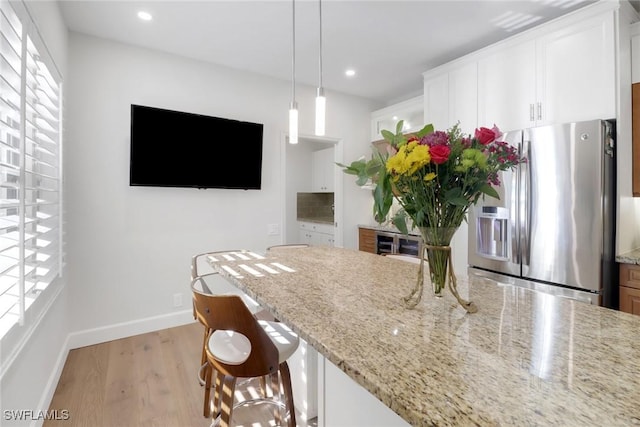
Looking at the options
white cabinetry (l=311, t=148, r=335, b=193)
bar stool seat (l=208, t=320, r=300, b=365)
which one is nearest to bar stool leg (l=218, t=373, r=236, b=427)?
bar stool seat (l=208, t=320, r=300, b=365)

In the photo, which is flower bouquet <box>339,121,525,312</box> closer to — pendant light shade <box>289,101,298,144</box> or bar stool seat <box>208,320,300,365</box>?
bar stool seat <box>208,320,300,365</box>

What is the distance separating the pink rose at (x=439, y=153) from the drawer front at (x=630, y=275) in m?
2.10

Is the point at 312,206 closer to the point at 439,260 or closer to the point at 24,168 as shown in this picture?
the point at 24,168

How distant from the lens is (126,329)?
2.86 meters

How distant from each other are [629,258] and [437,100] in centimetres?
204

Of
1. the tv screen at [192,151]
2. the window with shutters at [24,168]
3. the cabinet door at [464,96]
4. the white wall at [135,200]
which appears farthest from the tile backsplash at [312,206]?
the window with shutters at [24,168]

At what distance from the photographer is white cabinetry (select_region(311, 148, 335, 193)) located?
4840 mm

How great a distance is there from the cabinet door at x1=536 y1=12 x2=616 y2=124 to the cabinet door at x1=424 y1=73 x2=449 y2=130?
32.1 inches

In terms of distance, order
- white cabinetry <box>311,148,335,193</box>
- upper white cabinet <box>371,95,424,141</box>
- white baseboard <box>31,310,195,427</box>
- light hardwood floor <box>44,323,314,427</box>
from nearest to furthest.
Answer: light hardwood floor <box>44,323,314,427</box>, white baseboard <box>31,310,195,427</box>, upper white cabinet <box>371,95,424,141</box>, white cabinetry <box>311,148,335,193</box>

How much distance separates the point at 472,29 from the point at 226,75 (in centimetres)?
238

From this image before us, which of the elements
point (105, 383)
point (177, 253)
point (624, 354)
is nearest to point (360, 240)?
point (177, 253)

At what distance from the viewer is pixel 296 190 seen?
5.66 metres

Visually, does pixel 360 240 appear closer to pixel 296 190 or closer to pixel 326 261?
pixel 296 190

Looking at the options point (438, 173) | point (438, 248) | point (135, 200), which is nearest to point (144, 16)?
point (135, 200)
